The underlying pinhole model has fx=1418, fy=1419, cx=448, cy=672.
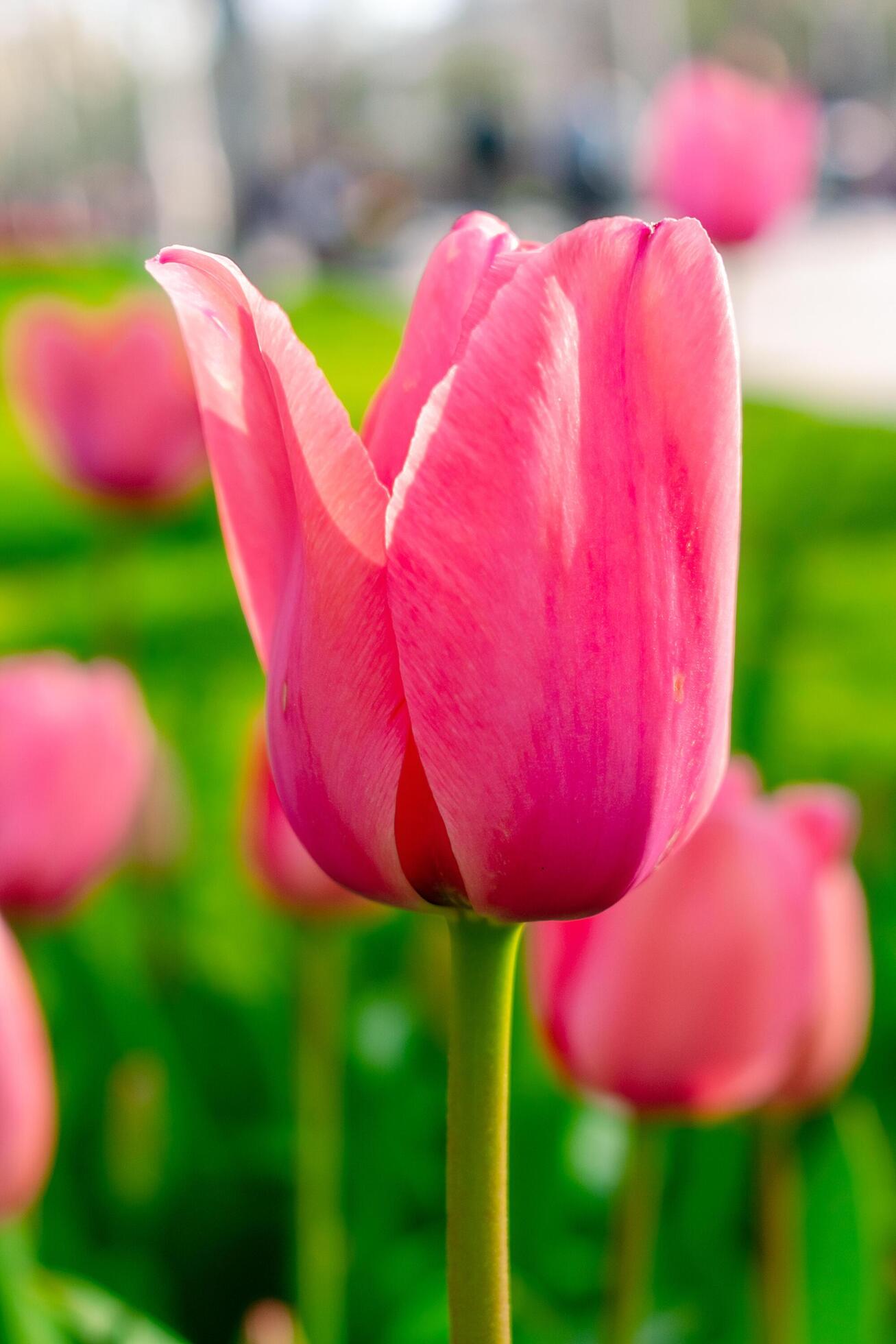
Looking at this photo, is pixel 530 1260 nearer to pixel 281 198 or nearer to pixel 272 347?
pixel 272 347

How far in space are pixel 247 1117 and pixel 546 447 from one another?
54 cm

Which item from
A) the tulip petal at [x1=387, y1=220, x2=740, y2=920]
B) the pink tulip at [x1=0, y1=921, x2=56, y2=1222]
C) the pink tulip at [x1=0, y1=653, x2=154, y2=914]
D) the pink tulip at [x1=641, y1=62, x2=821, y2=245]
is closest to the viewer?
the tulip petal at [x1=387, y1=220, x2=740, y2=920]

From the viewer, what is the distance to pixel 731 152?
1.15 metres

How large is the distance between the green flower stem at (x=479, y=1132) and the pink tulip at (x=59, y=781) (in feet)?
0.76

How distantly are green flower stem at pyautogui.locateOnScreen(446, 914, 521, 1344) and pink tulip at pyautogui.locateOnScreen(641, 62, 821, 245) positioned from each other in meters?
1.03

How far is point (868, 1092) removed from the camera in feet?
2.09

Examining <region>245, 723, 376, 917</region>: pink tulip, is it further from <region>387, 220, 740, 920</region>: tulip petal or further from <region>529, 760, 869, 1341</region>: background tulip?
<region>387, 220, 740, 920</region>: tulip petal

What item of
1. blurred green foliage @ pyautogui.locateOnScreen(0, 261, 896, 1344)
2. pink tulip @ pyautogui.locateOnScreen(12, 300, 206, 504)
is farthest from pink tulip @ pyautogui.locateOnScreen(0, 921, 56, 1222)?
pink tulip @ pyautogui.locateOnScreen(12, 300, 206, 504)

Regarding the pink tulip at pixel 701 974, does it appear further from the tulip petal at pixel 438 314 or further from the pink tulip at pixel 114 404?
the pink tulip at pixel 114 404

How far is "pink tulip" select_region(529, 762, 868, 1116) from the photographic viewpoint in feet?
1.01

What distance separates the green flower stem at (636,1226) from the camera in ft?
1.07

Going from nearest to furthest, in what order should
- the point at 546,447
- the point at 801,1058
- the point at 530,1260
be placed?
the point at 546,447
the point at 801,1058
the point at 530,1260

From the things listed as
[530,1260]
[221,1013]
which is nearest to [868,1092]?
[530,1260]

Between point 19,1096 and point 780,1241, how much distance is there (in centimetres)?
23
